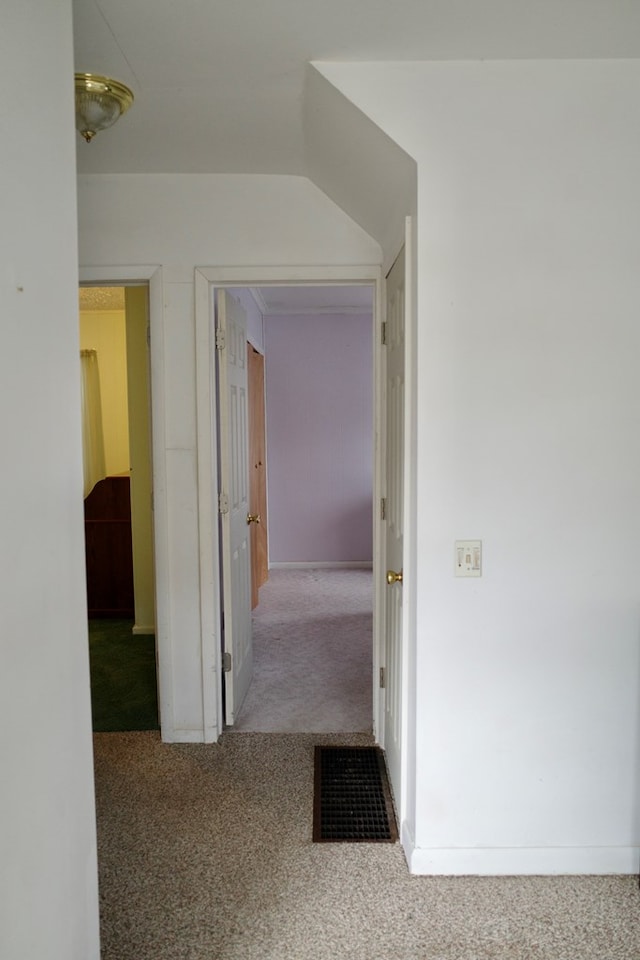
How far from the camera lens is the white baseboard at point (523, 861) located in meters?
2.10

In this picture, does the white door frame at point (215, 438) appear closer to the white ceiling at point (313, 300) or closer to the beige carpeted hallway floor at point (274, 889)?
the beige carpeted hallway floor at point (274, 889)

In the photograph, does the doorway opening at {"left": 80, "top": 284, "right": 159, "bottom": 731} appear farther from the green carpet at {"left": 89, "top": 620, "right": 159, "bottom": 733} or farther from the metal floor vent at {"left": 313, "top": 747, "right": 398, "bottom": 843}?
the metal floor vent at {"left": 313, "top": 747, "right": 398, "bottom": 843}

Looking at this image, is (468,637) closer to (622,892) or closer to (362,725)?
(622,892)

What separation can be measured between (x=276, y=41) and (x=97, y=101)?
0.63 m

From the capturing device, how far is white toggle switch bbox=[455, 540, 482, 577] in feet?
6.77

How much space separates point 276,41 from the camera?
180cm

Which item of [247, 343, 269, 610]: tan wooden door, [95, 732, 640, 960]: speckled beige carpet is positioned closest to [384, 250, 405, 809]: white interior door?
[95, 732, 640, 960]: speckled beige carpet

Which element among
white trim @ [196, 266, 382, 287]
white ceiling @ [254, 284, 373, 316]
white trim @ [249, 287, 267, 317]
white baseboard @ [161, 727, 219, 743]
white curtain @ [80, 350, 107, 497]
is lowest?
white baseboard @ [161, 727, 219, 743]

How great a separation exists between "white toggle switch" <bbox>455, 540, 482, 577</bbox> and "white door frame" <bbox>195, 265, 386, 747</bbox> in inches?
35.1

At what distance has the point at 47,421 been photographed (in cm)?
124

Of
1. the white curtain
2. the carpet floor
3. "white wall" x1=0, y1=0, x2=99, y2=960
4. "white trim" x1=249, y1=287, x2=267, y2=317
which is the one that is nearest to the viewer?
"white wall" x1=0, y1=0, x2=99, y2=960

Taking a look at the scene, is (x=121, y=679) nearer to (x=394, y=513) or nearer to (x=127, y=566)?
(x=127, y=566)

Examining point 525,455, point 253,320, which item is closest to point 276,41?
point 525,455

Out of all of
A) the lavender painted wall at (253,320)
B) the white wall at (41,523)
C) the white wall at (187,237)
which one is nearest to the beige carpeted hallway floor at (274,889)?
the white wall at (41,523)
